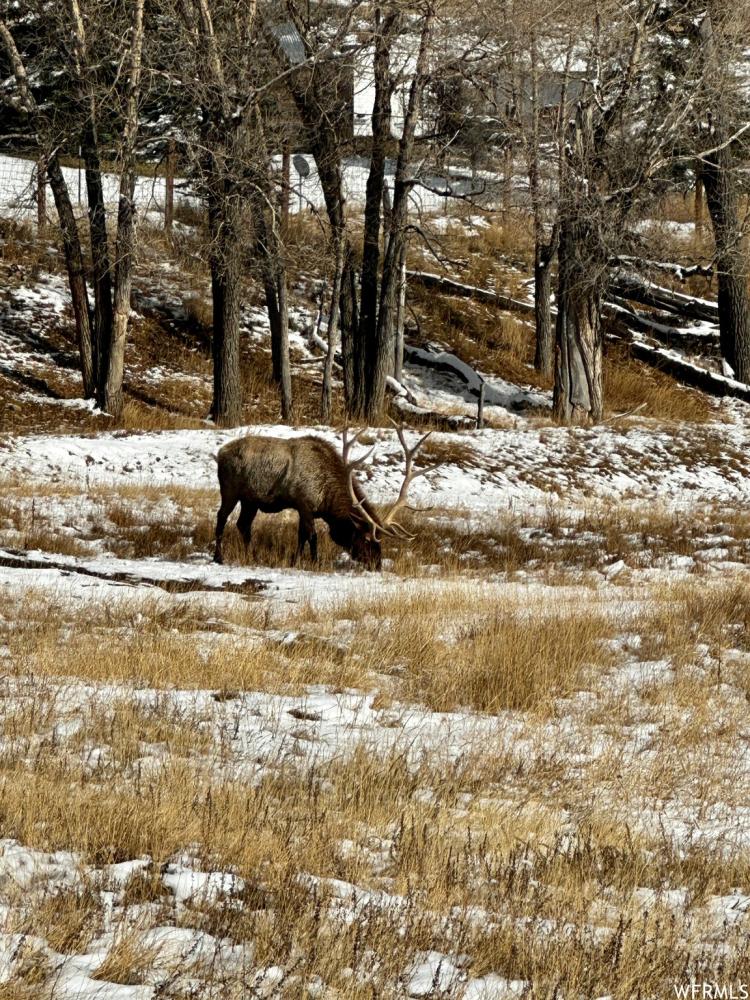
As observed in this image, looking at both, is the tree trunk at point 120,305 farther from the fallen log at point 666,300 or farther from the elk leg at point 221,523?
the fallen log at point 666,300

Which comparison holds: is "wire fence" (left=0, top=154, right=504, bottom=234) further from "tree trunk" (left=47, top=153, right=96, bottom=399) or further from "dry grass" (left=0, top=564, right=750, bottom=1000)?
"dry grass" (left=0, top=564, right=750, bottom=1000)

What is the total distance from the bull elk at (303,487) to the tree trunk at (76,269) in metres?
11.9

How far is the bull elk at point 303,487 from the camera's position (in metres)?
12.2

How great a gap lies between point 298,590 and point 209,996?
7397 millimetres

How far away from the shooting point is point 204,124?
21.7 m

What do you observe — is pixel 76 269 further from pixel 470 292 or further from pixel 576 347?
pixel 470 292

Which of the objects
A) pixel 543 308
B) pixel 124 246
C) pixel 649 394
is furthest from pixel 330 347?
pixel 649 394

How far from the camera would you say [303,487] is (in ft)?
40.3

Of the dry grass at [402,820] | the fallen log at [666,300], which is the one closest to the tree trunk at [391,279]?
the fallen log at [666,300]

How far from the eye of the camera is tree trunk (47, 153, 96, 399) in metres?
22.3

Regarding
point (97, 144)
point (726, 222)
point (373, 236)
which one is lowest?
point (373, 236)

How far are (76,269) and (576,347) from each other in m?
10.4

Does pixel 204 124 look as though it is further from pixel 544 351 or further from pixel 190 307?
pixel 544 351

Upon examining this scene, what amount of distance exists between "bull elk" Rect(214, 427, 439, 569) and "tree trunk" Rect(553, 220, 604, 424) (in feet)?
38.6
